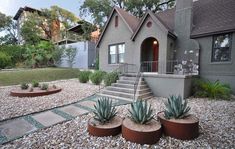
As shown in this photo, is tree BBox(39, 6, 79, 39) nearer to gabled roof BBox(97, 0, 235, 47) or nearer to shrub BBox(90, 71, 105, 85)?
shrub BBox(90, 71, 105, 85)

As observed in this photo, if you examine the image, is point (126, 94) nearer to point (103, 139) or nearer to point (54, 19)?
point (103, 139)

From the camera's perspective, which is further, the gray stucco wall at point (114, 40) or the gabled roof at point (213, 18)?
the gray stucco wall at point (114, 40)

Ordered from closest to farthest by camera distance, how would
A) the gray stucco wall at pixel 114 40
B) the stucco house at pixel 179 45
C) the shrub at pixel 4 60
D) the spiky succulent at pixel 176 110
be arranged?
the spiky succulent at pixel 176 110
the stucco house at pixel 179 45
the gray stucco wall at pixel 114 40
the shrub at pixel 4 60

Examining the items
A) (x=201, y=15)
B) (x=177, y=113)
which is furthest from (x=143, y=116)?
(x=201, y=15)

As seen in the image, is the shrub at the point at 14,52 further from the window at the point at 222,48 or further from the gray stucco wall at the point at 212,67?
the window at the point at 222,48

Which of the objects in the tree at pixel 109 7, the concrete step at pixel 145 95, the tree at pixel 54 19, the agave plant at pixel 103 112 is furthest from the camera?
the tree at pixel 54 19

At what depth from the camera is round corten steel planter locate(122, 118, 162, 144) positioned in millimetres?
3943

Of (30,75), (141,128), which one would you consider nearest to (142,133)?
(141,128)

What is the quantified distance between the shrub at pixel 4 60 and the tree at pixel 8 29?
15.5m

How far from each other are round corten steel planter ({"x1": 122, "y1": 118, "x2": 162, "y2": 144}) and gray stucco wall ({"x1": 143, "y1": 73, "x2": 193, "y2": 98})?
4.84m

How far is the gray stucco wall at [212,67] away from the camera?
9.56 meters

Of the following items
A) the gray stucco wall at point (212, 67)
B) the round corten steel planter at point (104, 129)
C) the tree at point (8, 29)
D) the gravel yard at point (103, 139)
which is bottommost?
the gravel yard at point (103, 139)

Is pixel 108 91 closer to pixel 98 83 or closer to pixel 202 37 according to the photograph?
pixel 98 83

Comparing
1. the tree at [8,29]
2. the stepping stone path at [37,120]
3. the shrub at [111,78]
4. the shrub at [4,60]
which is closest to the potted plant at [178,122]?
the stepping stone path at [37,120]
